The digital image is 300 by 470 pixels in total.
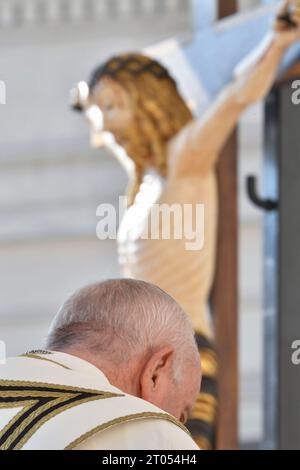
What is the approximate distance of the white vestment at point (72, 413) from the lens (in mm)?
1818

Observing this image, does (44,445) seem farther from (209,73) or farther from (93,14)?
(93,14)

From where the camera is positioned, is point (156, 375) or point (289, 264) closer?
point (156, 375)

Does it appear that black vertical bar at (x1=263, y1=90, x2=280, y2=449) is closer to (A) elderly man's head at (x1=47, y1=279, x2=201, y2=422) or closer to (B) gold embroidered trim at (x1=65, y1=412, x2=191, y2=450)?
(A) elderly man's head at (x1=47, y1=279, x2=201, y2=422)

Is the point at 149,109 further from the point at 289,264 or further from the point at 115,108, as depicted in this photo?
the point at 289,264

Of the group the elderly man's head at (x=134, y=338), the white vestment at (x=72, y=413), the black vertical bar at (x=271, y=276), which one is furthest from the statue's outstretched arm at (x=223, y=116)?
the white vestment at (x=72, y=413)

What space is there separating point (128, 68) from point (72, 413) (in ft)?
7.84

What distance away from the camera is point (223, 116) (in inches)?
161

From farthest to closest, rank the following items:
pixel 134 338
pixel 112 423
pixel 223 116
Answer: pixel 223 116, pixel 134 338, pixel 112 423

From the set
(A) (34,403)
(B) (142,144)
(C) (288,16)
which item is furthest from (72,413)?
(B) (142,144)

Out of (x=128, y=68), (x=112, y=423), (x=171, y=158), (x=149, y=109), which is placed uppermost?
(x=128, y=68)

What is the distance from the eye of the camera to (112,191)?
669cm

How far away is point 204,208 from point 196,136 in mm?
176

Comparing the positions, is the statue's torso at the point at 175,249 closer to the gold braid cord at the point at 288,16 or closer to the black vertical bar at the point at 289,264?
the black vertical bar at the point at 289,264
